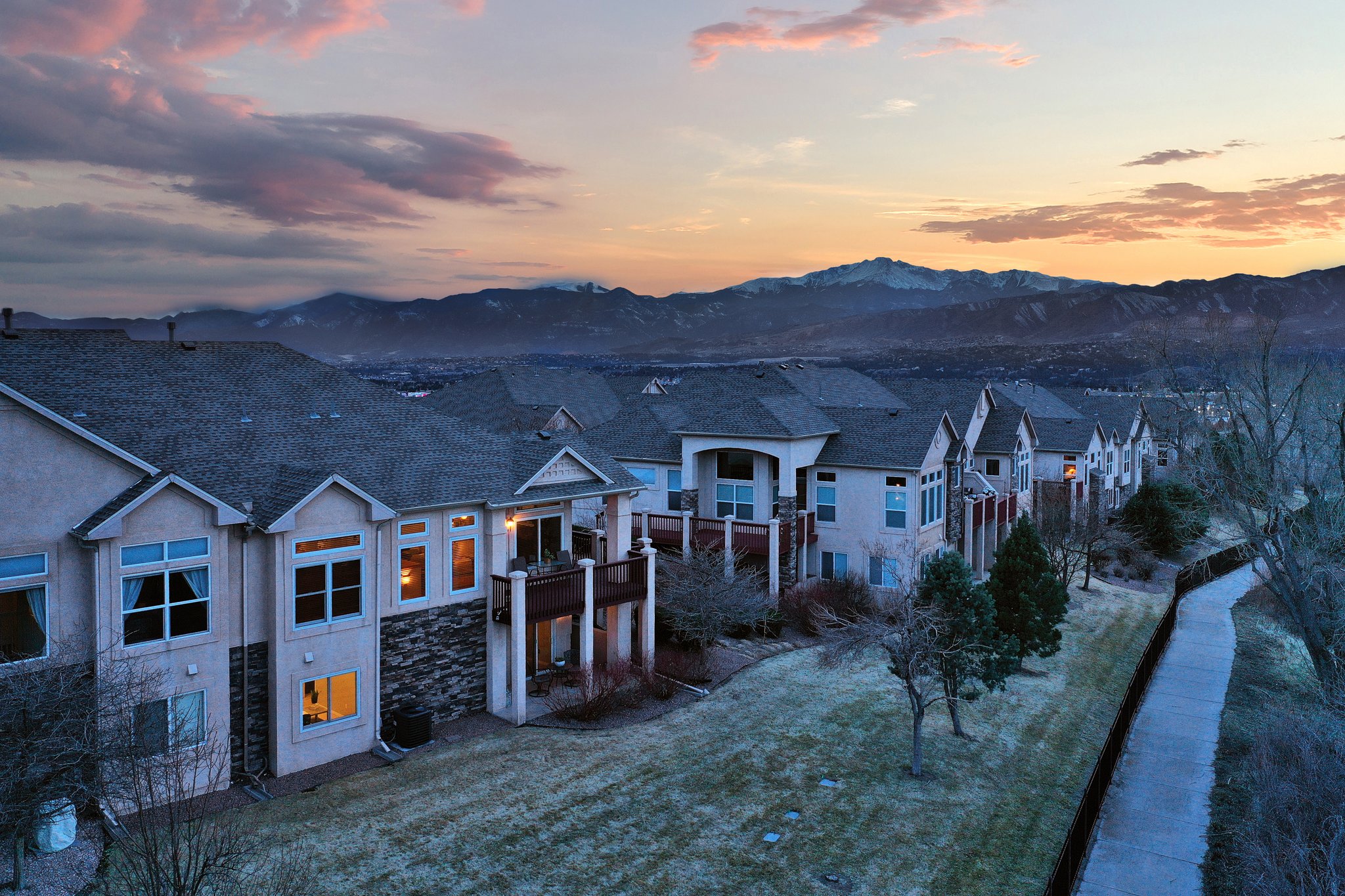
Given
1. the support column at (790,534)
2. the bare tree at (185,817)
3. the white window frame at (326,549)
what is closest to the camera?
the bare tree at (185,817)

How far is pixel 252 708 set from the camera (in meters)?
17.5

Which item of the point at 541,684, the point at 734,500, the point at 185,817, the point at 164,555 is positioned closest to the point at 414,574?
the point at 541,684

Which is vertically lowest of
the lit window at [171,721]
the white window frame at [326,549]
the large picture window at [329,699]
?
the large picture window at [329,699]

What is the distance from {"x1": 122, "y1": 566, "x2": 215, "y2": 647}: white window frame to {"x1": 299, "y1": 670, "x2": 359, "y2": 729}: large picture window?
2.53m

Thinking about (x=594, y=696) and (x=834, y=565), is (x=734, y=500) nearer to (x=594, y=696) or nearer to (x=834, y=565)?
(x=834, y=565)

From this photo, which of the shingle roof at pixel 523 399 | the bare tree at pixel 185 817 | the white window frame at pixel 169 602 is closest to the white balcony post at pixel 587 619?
the bare tree at pixel 185 817

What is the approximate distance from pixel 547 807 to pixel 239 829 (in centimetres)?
540

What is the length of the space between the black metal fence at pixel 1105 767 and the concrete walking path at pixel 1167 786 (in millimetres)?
242

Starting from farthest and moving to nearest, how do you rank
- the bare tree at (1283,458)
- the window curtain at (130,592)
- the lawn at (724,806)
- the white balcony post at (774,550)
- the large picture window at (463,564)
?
the white balcony post at (774,550) < the bare tree at (1283,458) < the large picture window at (463,564) < the window curtain at (130,592) < the lawn at (724,806)

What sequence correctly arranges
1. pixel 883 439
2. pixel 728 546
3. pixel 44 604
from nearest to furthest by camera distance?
pixel 44 604
pixel 728 546
pixel 883 439

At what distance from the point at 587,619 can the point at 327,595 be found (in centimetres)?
709

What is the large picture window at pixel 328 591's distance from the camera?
18203mm

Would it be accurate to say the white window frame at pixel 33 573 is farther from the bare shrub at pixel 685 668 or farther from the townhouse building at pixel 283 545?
the bare shrub at pixel 685 668

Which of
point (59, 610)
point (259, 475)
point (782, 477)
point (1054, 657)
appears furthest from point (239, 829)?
point (1054, 657)
